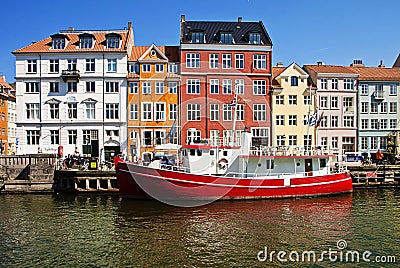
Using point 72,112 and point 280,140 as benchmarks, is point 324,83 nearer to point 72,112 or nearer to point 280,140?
point 280,140

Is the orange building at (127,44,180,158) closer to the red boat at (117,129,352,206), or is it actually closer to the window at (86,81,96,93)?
the window at (86,81,96,93)

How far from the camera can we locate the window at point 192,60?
4859cm

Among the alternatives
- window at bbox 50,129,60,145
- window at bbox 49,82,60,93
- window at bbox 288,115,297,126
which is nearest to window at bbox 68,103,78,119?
window at bbox 50,129,60,145

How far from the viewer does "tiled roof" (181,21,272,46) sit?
4966 cm

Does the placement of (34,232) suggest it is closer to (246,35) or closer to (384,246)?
(384,246)

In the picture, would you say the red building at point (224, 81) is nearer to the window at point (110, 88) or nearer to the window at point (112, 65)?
the window at point (110, 88)

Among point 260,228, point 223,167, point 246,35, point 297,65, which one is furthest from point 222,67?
point 260,228

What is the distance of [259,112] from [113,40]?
21.0m

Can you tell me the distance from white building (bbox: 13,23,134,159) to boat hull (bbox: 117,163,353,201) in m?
18.3

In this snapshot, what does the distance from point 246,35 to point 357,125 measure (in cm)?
2047

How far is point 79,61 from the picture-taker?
4759 cm

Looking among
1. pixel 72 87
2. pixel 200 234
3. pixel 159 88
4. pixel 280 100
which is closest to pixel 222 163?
pixel 200 234

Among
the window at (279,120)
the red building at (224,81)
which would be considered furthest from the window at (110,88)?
the window at (279,120)

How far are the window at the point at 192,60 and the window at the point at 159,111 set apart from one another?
608 centimetres
